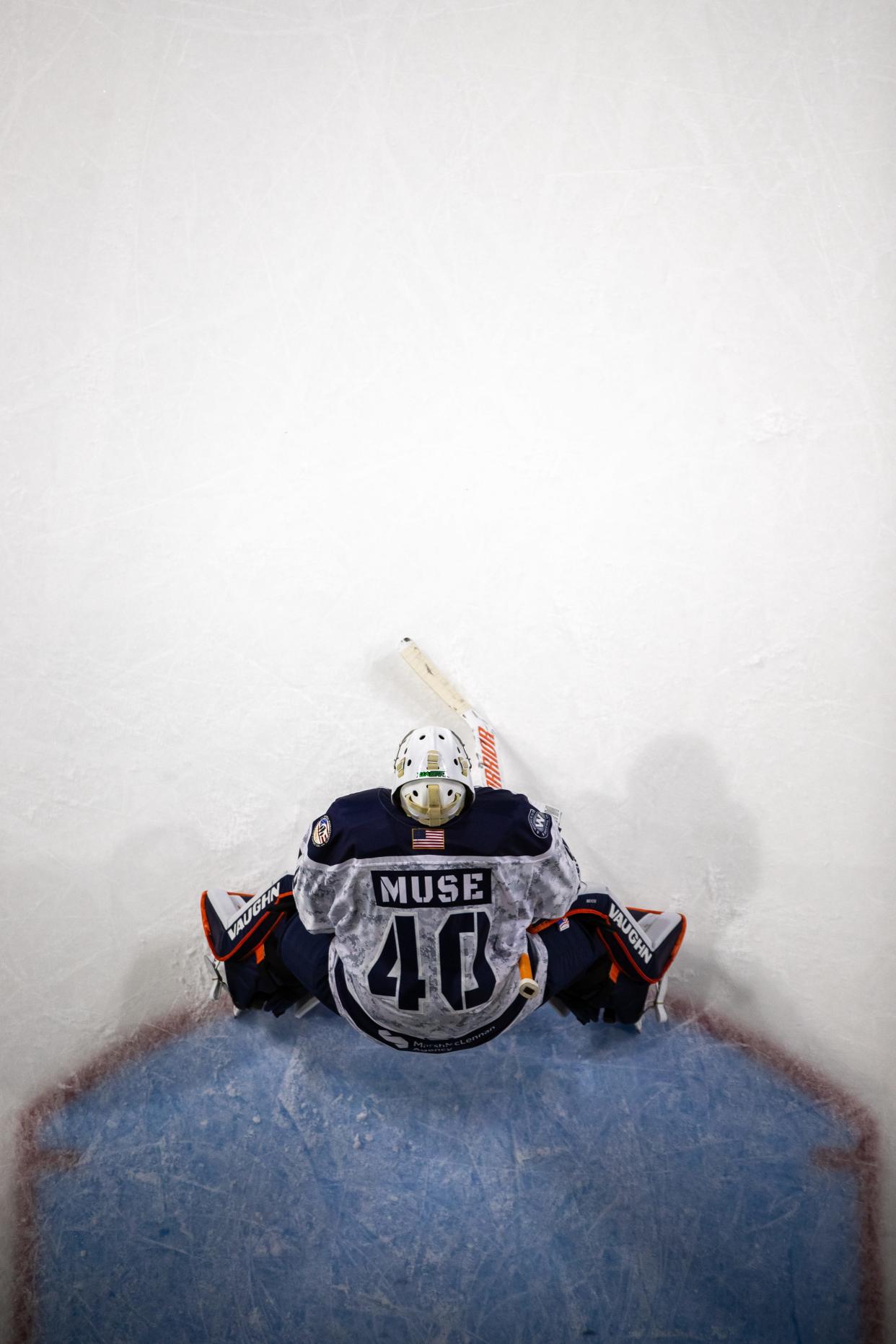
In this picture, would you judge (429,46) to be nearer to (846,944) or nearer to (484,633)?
(484,633)

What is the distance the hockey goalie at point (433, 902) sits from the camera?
6.97ft

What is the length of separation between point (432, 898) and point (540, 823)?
0.34 metres

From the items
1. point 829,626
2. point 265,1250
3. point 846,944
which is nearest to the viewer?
point 265,1250

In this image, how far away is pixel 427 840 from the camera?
2.12 meters

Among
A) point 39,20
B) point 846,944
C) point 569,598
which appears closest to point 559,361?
point 569,598

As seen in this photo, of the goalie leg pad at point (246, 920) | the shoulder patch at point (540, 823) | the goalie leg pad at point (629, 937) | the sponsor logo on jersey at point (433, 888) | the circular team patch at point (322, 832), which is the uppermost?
the circular team patch at point (322, 832)

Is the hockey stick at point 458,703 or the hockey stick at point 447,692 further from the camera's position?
the hockey stick at point 447,692

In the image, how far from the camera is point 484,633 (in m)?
3.23

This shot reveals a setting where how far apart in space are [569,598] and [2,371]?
2583mm

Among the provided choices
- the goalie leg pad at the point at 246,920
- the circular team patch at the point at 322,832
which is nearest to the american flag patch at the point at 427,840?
the circular team patch at the point at 322,832

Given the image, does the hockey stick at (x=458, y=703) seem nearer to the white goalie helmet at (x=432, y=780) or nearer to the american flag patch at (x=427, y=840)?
the white goalie helmet at (x=432, y=780)

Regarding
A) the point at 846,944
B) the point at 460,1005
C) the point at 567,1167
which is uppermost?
the point at 460,1005

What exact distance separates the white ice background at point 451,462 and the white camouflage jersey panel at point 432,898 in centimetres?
83

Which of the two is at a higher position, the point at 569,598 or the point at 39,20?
the point at 39,20
